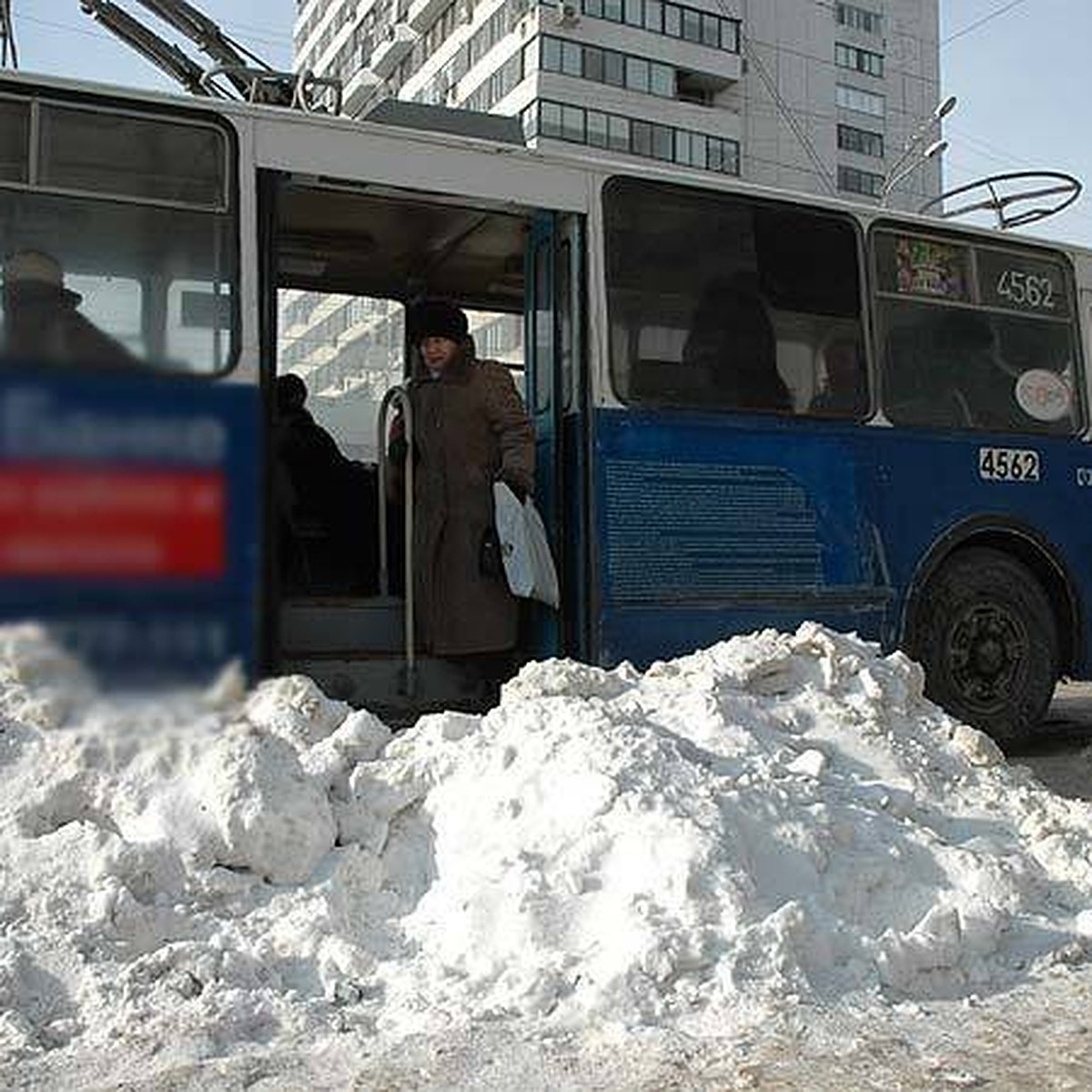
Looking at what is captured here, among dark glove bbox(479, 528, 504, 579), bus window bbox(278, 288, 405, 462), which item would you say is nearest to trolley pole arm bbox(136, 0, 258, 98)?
bus window bbox(278, 288, 405, 462)

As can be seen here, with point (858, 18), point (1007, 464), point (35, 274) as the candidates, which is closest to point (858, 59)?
point (858, 18)

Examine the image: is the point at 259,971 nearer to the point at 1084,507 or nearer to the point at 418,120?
the point at 418,120

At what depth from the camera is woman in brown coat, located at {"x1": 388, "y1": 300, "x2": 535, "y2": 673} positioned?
20.0 ft

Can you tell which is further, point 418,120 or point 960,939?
point 418,120

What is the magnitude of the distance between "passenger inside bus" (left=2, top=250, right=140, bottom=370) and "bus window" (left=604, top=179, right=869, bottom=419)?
7.68 ft

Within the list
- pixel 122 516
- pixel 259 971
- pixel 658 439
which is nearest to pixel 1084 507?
pixel 658 439

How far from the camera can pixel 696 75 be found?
147 feet

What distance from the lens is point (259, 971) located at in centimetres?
342

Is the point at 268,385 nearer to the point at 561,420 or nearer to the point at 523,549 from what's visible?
the point at 523,549

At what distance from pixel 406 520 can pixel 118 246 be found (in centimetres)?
181

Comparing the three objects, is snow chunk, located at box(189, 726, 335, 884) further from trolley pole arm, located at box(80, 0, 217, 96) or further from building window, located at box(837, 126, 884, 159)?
building window, located at box(837, 126, 884, 159)

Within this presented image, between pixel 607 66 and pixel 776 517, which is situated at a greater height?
pixel 607 66

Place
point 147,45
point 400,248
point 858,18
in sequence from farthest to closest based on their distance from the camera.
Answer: point 858,18 → point 147,45 → point 400,248

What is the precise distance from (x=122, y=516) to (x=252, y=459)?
63 centimetres
